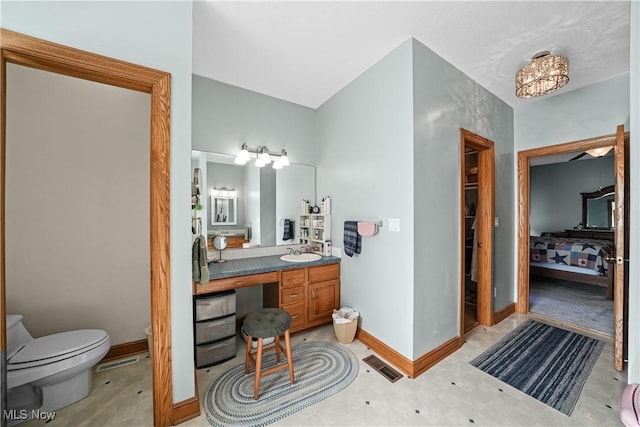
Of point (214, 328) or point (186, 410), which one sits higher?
point (214, 328)

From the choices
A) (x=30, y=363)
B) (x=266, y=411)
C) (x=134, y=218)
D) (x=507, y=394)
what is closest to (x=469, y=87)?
(x=507, y=394)

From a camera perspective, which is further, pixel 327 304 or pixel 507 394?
pixel 327 304

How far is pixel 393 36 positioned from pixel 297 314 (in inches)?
107

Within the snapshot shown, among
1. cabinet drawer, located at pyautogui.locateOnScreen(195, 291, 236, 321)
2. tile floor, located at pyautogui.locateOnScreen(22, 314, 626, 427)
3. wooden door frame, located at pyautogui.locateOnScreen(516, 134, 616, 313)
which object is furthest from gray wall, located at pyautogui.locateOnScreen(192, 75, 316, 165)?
wooden door frame, located at pyautogui.locateOnScreen(516, 134, 616, 313)

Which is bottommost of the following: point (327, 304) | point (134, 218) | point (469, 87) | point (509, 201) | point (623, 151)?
point (327, 304)

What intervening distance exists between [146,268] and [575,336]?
4.45m

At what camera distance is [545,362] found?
7.15 ft

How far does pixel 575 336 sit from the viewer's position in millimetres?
2619

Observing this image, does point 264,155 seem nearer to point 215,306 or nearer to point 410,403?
point 215,306

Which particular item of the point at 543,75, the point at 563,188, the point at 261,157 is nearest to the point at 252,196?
the point at 261,157

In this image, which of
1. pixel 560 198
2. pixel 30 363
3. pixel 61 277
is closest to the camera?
pixel 30 363

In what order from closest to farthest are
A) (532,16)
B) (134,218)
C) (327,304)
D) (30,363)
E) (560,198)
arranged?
(30,363), (532,16), (134,218), (327,304), (560,198)

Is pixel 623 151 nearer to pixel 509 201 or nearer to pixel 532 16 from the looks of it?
pixel 509 201

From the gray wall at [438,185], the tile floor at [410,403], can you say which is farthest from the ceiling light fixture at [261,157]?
the tile floor at [410,403]
